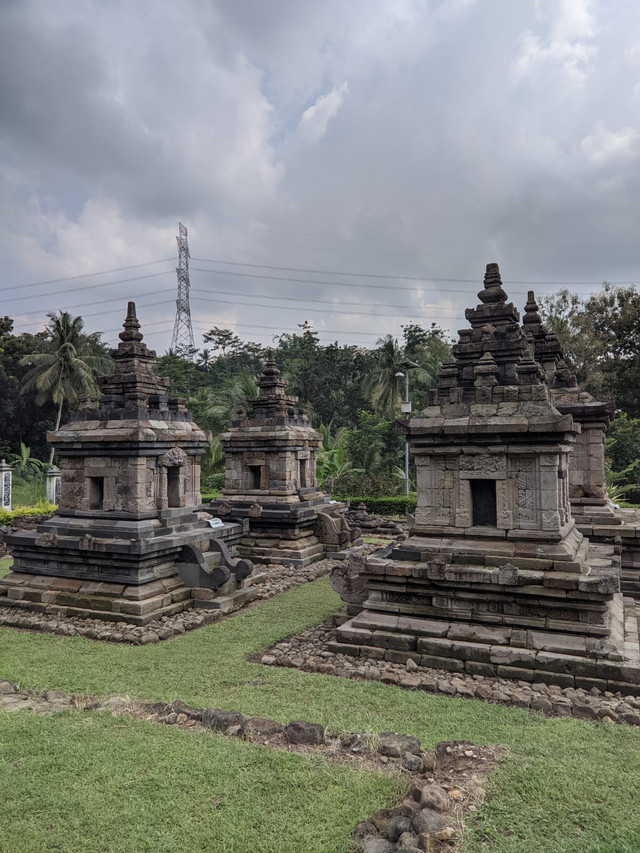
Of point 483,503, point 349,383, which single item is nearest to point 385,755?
point 483,503

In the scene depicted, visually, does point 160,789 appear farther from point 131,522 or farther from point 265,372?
point 265,372

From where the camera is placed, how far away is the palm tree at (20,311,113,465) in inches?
1272

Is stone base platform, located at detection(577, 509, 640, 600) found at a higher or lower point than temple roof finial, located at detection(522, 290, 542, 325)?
lower

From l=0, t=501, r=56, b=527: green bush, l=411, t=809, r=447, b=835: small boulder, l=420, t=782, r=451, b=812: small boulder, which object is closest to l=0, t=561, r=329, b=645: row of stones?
l=420, t=782, r=451, b=812: small boulder

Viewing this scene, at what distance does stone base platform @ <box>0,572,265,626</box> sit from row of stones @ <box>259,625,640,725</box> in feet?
8.45

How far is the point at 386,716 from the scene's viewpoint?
6.02 metres

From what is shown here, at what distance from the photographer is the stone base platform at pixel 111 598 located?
31.4ft

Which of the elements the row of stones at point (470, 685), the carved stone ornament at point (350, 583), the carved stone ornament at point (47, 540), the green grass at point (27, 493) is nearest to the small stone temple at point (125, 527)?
the carved stone ornament at point (47, 540)

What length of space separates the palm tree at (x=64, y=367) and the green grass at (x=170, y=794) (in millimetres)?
29152

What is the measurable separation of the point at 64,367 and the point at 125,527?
84.3ft

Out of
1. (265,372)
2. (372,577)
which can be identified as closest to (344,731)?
(372,577)

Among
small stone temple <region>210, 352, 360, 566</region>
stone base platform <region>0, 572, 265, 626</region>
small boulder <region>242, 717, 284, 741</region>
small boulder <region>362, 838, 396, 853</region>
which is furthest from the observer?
small stone temple <region>210, 352, 360, 566</region>

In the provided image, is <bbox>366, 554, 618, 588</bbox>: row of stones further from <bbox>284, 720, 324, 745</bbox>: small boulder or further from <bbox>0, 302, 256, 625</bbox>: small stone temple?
<bbox>0, 302, 256, 625</bbox>: small stone temple

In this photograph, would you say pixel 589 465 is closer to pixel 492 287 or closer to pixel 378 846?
pixel 492 287
